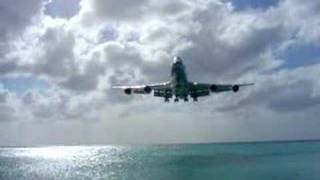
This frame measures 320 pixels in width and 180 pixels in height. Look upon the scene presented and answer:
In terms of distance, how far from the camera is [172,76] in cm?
9731

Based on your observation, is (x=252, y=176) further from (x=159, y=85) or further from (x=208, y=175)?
(x=159, y=85)

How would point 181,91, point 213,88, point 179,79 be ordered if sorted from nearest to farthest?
point 179,79 < point 181,91 < point 213,88

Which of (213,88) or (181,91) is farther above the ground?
(213,88)

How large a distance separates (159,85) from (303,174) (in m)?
90.5

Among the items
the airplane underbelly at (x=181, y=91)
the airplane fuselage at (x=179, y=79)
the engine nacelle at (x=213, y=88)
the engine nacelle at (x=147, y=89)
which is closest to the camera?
the airplane fuselage at (x=179, y=79)

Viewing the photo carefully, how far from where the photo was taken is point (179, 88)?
319 feet

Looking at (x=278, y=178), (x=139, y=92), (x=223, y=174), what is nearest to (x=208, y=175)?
(x=223, y=174)

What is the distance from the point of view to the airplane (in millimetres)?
96750

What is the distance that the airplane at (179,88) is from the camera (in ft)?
317

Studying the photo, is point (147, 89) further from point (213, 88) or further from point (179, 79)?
point (213, 88)

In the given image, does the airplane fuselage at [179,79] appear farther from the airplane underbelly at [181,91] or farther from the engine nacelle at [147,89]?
the engine nacelle at [147,89]

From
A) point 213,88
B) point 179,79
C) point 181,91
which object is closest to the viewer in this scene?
point 179,79

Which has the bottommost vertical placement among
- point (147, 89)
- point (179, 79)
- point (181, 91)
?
point (181, 91)

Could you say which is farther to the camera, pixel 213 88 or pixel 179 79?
pixel 213 88
